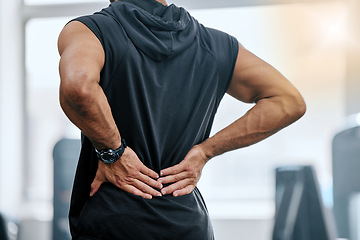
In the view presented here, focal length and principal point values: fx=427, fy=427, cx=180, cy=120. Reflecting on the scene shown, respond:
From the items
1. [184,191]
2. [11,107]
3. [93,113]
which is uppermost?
[93,113]

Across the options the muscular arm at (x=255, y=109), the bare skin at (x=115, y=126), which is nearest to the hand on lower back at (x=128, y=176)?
the bare skin at (x=115, y=126)

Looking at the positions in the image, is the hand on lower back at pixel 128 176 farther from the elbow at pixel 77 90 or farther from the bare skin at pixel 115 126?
the elbow at pixel 77 90

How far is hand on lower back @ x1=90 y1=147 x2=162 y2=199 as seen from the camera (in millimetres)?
932

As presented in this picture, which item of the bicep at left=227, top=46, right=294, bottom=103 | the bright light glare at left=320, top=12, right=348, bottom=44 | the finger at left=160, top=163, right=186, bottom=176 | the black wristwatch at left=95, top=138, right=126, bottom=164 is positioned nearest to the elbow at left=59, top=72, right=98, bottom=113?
the black wristwatch at left=95, top=138, right=126, bottom=164

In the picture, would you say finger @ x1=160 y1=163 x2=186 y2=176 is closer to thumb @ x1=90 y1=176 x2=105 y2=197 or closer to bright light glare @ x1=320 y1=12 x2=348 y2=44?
thumb @ x1=90 y1=176 x2=105 y2=197

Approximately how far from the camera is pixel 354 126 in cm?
274

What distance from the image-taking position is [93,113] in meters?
0.83

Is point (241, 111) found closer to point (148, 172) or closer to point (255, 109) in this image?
point (255, 109)

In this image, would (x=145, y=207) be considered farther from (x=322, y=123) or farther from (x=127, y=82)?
(x=322, y=123)

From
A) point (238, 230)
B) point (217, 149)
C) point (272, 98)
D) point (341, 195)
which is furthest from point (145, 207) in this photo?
point (341, 195)

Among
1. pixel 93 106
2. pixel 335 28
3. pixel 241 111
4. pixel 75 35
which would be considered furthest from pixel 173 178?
pixel 335 28

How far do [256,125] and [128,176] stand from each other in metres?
0.36

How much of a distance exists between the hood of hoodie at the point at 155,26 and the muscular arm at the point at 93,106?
0.10m

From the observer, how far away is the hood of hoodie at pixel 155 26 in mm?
920
